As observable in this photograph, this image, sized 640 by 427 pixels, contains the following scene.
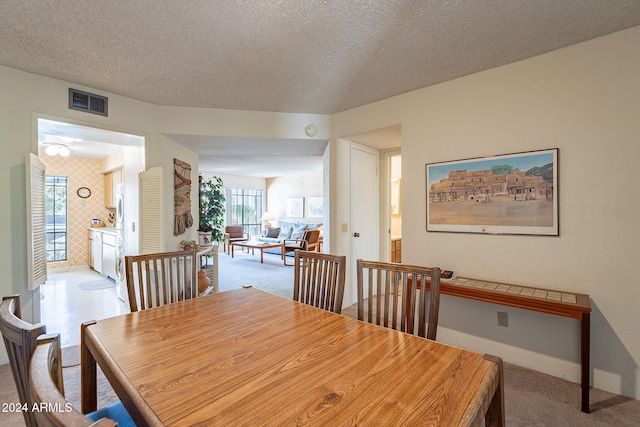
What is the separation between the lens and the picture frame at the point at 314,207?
838cm

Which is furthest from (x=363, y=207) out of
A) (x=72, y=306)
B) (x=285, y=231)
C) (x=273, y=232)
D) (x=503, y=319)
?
(x=273, y=232)

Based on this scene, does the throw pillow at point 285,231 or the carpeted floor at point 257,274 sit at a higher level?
the throw pillow at point 285,231

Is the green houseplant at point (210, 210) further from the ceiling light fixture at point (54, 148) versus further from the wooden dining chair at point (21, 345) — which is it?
the wooden dining chair at point (21, 345)

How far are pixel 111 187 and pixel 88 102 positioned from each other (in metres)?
3.91

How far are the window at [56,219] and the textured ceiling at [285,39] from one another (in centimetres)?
439

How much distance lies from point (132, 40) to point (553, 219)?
11.1 feet

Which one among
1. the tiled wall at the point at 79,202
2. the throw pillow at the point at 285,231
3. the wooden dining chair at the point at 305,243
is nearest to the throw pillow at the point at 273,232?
the throw pillow at the point at 285,231

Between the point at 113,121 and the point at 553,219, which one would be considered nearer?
the point at 553,219

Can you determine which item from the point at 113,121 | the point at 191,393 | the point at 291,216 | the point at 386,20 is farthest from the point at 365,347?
the point at 291,216

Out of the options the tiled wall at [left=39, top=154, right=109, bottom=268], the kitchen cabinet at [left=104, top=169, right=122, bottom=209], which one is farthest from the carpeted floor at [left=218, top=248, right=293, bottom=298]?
the tiled wall at [left=39, top=154, right=109, bottom=268]

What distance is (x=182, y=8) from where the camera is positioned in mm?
1776

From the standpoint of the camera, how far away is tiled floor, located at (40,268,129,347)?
314 cm

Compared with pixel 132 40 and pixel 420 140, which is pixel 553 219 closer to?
pixel 420 140

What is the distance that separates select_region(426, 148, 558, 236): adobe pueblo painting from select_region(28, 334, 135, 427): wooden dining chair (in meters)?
2.74
